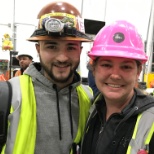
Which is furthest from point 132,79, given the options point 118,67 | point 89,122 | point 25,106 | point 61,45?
point 25,106

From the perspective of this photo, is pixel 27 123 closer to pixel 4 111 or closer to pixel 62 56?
pixel 4 111

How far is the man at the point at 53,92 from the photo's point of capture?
1.06m

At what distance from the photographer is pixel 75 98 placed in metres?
1.29

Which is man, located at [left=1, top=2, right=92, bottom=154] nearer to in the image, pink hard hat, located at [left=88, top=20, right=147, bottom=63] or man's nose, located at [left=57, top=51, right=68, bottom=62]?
man's nose, located at [left=57, top=51, right=68, bottom=62]

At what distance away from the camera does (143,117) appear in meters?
0.91

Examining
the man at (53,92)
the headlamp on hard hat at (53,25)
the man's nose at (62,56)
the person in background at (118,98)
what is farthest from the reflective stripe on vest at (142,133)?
the headlamp on hard hat at (53,25)

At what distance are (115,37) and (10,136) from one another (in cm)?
70

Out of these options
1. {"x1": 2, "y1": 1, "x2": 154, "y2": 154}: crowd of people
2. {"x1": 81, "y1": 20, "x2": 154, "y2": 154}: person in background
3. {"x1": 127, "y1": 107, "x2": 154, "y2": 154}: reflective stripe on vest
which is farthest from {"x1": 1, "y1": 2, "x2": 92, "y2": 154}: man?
{"x1": 127, "y1": 107, "x2": 154, "y2": 154}: reflective stripe on vest

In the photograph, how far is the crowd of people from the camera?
950 mm

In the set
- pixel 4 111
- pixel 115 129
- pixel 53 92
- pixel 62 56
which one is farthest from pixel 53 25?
pixel 115 129

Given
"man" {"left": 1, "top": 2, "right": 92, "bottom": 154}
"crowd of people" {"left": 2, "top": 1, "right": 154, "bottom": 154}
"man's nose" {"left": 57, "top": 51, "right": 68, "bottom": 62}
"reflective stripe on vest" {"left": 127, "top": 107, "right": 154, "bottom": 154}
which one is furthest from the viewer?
"man's nose" {"left": 57, "top": 51, "right": 68, "bottom": 62}

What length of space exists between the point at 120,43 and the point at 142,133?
1.45ft

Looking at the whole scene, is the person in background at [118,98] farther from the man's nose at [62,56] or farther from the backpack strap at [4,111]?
the backpack strap at [4,111]

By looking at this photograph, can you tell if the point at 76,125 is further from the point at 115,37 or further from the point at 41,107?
the point at 115,37
